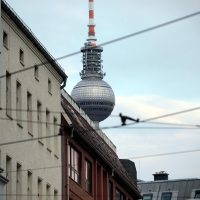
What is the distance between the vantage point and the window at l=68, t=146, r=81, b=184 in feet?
212

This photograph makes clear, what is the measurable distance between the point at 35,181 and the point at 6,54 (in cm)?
792

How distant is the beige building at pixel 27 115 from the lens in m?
51.2

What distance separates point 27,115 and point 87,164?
14814 millimetres

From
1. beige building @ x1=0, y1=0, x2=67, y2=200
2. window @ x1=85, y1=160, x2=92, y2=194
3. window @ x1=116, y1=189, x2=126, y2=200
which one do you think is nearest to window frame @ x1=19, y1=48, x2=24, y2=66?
beige building @ x1=0, y1=0, x2=67, y2=200

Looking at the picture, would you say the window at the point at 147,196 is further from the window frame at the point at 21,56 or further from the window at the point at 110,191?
the window frame at the point at 21,56

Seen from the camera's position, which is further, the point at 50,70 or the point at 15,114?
the point at 50,70

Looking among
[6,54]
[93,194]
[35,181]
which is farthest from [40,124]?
[93,194]

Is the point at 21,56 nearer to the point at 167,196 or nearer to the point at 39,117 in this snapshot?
the point at 39,117

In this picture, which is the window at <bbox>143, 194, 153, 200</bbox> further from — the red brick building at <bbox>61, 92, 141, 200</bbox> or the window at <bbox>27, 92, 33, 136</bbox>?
the window at <bbox>27, 92, 33, 136</bbox>

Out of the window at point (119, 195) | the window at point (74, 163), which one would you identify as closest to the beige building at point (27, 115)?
the window at point (74, 163)

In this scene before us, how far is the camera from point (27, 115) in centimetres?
5550

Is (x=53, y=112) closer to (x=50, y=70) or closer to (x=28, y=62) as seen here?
(x=50, y=70)

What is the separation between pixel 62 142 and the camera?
206 feet

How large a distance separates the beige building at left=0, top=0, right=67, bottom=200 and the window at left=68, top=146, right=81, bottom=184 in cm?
248
